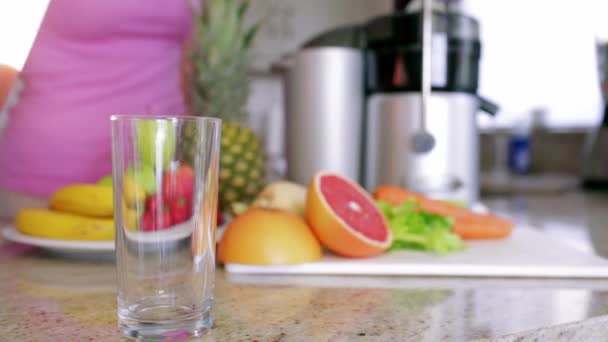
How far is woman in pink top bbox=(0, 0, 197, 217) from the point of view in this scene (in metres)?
0.95

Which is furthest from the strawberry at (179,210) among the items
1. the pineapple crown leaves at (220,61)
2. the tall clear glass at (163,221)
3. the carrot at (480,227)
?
the pineapple crown leaves at (220,61)

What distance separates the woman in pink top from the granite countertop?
381mm

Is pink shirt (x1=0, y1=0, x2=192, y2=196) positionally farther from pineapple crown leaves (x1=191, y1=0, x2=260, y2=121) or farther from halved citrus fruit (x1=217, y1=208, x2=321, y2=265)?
halved citrus fruit (x1=217, y1=208, x2=321, y2=265)

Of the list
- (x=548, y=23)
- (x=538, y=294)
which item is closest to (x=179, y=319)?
(x=538, y=294)

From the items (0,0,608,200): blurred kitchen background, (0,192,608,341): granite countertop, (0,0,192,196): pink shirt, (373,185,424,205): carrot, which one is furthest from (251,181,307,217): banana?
(0,0,608,200): blurred kitchen background

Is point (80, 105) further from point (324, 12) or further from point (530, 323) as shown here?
point (324, 12)

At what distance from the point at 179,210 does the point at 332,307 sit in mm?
172

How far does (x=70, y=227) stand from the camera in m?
0.61

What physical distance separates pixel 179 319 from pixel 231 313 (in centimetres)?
7

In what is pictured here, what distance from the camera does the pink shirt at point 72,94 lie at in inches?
37.4

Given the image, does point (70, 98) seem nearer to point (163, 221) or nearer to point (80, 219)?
point (80, 219)

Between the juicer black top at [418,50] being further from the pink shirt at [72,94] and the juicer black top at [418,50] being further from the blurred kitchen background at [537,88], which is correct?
the blurred kitchen background at [537,88]

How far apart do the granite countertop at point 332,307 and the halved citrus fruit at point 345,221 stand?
0.04 meters

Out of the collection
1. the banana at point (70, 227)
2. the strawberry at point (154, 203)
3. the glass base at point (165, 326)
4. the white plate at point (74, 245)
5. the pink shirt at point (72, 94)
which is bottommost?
the glass base at point (165, 326)
